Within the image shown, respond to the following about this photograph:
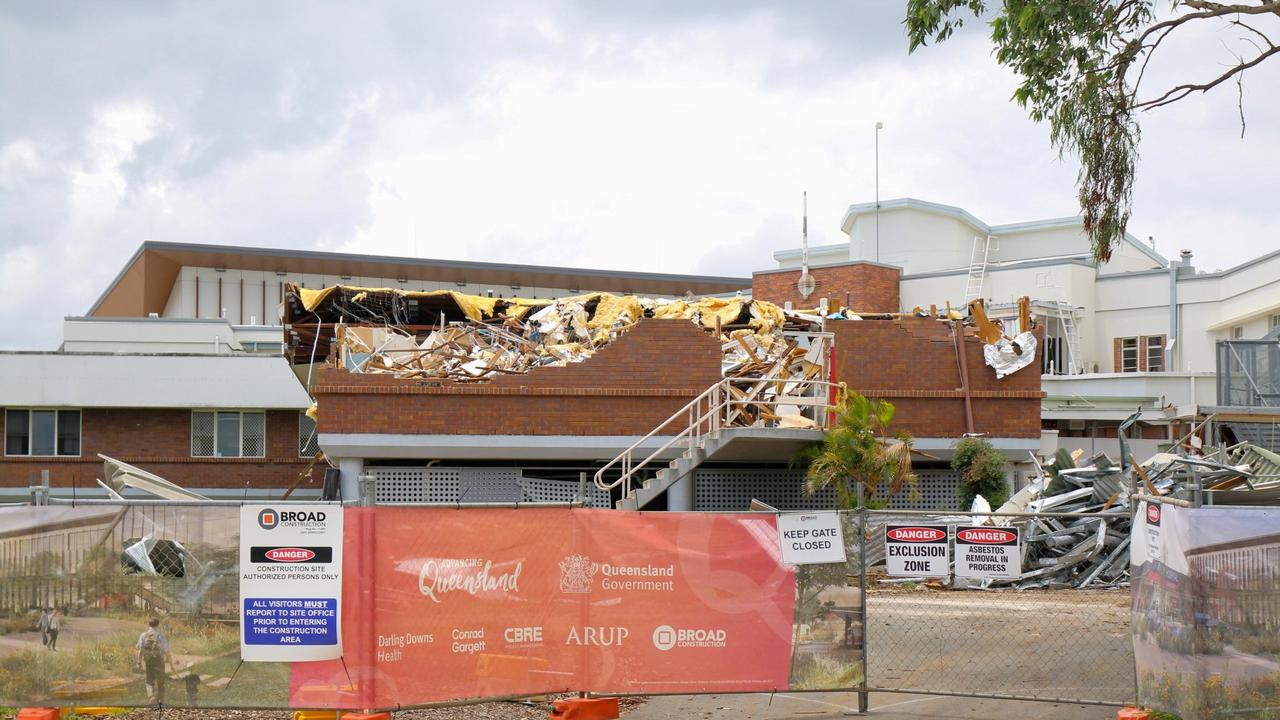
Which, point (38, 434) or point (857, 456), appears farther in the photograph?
point (38, 434)

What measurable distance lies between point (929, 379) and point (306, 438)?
61.4 ft

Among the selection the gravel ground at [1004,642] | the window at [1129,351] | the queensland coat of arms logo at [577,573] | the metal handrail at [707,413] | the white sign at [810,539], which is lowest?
the gravel ground at [1004,642]

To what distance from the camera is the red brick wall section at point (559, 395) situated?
25.6 meters

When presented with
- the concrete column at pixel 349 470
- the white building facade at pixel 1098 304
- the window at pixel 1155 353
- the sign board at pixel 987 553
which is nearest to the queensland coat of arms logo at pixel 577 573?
the sign board at pixel 987 553

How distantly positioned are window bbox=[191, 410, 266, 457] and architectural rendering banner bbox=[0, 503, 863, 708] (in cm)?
2768

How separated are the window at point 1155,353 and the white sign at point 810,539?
1289 inches

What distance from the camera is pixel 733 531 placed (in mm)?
10867

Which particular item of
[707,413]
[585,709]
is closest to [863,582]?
[585,709]

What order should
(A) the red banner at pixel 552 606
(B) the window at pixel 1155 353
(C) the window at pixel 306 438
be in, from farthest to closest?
(B) the window at pixel 1155 353 → (C) the window at pixel 306 438 → (A) the red banner at pixel 552 606

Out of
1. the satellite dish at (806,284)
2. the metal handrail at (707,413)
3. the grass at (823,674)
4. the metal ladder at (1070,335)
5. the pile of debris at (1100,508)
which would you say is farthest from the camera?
the satellite dish at (806,284)

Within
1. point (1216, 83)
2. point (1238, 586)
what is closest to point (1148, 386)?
point (1216, 83)

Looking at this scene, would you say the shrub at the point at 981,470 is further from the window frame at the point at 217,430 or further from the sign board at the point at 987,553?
the window frame at the point at 217,430

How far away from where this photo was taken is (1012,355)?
27594 millimetres

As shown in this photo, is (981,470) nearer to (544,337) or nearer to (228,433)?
(544,337)
